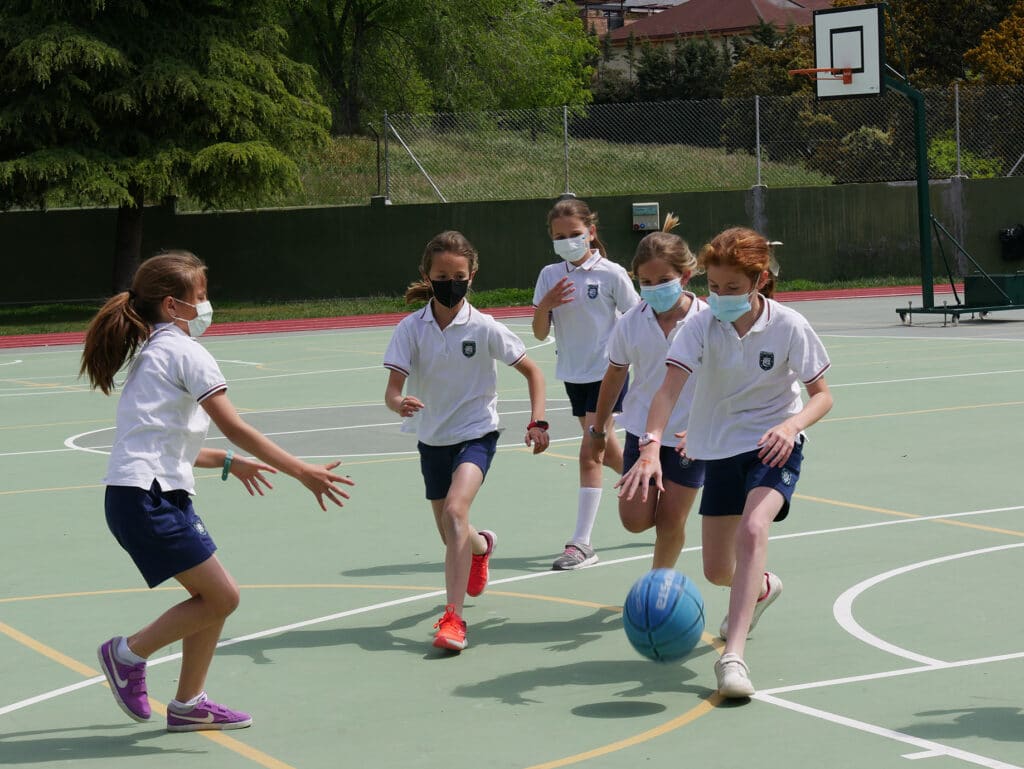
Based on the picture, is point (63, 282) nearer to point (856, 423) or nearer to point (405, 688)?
point (856, 423)

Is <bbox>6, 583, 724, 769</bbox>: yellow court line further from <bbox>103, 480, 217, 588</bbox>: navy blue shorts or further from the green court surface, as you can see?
<bbox>103, 480, 217, 588</bbox>: navy blue shorts

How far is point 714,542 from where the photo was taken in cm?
631

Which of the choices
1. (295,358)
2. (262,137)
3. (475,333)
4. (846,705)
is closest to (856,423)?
(475,333)

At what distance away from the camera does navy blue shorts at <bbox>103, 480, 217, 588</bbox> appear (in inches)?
208

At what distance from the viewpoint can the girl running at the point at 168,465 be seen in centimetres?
530

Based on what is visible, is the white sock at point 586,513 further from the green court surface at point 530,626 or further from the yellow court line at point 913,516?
the yellow court line at point 913,516

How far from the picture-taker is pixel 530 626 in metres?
6.95

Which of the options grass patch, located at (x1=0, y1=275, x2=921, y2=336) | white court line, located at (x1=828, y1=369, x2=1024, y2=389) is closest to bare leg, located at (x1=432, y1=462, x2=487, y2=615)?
white court line, located at (x1=828, y1=369, x2=1024, y2=389)

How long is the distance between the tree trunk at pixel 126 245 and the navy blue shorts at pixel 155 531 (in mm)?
29273

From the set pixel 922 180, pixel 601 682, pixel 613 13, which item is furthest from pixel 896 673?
pixel 613 13

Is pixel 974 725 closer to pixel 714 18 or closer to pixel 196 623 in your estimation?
pixel 196 623

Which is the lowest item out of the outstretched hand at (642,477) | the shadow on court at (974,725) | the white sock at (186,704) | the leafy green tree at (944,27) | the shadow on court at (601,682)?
the shadow on court at (601,682)

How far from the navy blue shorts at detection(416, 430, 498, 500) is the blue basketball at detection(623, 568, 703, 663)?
54.3 inches

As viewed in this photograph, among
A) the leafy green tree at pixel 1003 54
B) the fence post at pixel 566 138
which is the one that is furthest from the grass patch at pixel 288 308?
the leafy green tree at pixel 1003 54
